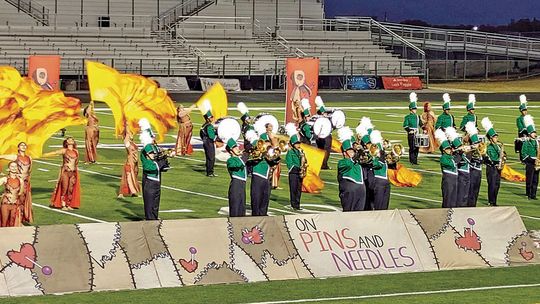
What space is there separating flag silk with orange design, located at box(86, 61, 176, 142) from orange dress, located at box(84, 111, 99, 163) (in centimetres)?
48

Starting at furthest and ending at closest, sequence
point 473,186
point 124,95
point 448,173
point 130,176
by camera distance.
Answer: point 124,95
point 130,176
point 473,186
point 448,173

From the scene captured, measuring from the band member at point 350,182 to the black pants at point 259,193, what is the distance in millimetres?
1183

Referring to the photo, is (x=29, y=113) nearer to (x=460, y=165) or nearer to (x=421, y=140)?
(x=460, y=165)

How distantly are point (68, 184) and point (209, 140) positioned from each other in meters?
5.33

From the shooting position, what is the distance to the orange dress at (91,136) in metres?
29.0

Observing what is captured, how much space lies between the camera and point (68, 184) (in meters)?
23.0

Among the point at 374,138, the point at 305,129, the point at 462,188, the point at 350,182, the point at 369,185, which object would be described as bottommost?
the point at 462,188

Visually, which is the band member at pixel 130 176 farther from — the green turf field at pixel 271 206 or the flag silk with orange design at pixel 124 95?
the flag silk with orange design at pixel 124 95

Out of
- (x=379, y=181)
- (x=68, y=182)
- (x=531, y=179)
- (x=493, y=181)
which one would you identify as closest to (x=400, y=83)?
(x=531, y=179)

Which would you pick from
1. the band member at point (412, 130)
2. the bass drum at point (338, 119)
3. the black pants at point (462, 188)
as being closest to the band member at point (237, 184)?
the black pants at point (462, 188)

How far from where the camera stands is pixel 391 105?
5122 cm

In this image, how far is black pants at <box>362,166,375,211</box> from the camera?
2186 centimetres

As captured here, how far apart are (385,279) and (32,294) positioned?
455 centimetres

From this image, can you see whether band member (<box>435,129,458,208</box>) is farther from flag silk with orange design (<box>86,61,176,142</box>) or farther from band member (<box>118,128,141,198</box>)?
flag silk with orange design (<box>86,61,176,142</box>)
